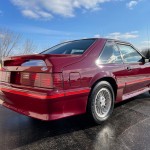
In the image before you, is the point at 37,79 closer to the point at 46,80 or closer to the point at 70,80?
the point at 46,80

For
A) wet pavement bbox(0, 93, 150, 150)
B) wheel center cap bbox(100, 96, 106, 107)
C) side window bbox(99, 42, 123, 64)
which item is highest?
side window bbox(99, 42, 123, 64)

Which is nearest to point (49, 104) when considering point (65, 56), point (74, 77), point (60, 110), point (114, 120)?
point (60, 110)

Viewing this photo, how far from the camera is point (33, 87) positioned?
3.04m

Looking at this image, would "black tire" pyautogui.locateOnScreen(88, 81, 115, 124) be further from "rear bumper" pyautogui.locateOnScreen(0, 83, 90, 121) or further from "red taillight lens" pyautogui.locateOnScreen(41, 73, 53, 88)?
"red taillight lens" pyautogui.locateOnScreen(41, 73, 53, 88)

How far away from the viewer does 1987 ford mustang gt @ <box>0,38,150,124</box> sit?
287cm

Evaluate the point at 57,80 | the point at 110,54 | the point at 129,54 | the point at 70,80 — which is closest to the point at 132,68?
the point at 129,54

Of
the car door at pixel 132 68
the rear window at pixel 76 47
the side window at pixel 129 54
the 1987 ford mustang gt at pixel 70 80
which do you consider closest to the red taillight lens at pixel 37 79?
the 1987 ford mustang gt at pixel 70 80

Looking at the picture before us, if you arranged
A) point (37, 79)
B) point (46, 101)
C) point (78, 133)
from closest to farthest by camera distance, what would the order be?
point (46, 101)
point (37, 79)
point (78, 133)

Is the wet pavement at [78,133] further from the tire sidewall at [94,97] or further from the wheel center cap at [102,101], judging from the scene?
the wheel center cap at [102,101]

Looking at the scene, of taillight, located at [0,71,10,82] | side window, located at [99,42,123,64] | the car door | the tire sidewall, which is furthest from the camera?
the car door

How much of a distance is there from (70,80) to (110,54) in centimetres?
125

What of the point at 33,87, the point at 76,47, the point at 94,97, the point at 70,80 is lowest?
the point at 94,97

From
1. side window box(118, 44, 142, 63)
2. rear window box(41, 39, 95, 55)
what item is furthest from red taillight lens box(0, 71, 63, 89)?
side window box(118, 44, 142, 63)

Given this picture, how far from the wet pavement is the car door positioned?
2.00 feet
